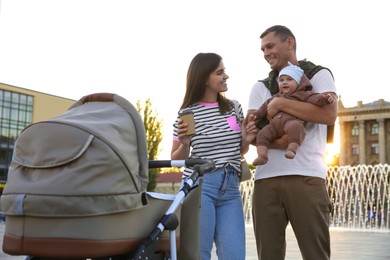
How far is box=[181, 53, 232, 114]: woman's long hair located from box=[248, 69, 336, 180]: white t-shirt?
0.60 m

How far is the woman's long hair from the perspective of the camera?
4.00 meters

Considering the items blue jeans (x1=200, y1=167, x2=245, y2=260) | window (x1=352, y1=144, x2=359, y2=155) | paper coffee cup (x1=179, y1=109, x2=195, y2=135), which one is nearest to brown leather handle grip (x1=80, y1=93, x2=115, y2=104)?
paper coffee cup (x1=179, y1=109, x2=195, y2=135)

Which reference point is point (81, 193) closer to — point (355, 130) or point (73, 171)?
point (73, 171)

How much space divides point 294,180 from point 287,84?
524mm

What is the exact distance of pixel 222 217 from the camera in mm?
3779

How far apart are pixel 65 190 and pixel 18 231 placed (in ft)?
1.04

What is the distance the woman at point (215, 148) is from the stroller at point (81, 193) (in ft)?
2.12

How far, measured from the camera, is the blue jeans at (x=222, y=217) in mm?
3736

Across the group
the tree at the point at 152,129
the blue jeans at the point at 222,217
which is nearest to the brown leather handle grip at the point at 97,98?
the blue jeans at the point at 222,217

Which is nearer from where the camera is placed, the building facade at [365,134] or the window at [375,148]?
the building facade at [365,134]

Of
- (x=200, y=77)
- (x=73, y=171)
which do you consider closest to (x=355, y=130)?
(x=200, y=77)

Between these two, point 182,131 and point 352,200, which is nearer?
point 182,131

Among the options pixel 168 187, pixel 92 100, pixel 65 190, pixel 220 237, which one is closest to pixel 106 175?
pixel 65 190

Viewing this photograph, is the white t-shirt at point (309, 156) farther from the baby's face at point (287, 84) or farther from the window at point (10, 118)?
the window at point (10, 118)
